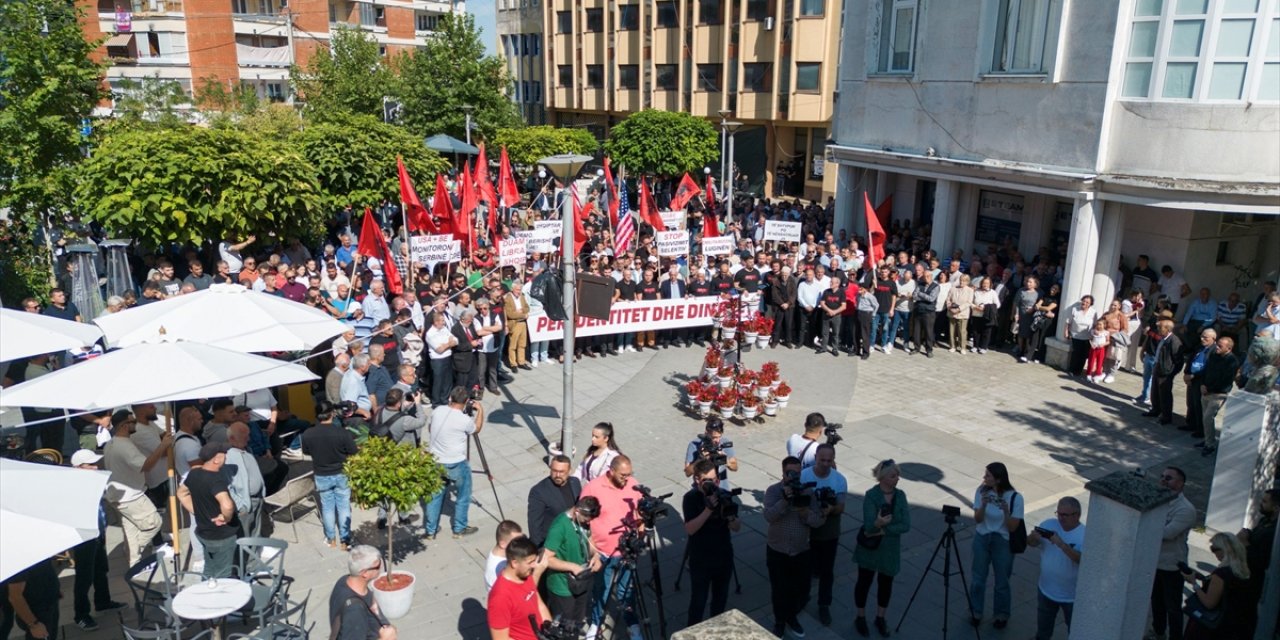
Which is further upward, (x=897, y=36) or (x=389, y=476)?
(x=897, y=36)

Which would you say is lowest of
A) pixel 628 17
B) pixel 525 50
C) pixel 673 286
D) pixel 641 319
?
pixel 641 319

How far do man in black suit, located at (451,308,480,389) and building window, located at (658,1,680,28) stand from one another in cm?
3318

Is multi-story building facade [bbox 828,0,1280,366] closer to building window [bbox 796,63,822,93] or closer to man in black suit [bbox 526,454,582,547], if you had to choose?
man in black suit [bbox 526,454,582,547]

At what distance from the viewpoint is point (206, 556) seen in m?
8.55

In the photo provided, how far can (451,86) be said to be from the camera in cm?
3597

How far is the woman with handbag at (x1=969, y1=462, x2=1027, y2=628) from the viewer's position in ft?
27.2

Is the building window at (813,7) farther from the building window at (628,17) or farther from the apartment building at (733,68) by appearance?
the building window at (628,17)

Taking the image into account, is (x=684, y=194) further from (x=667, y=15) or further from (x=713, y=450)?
(x=667, y=15)

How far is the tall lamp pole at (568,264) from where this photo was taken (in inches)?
442

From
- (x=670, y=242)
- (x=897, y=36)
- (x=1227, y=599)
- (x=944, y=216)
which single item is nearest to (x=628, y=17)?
(x=897, y=36)

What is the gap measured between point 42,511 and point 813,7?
35.8m

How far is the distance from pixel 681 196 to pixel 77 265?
12.9m

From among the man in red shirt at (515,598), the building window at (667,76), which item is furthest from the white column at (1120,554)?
the building window at (667,76)

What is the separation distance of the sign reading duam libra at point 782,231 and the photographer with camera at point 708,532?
502 inches
